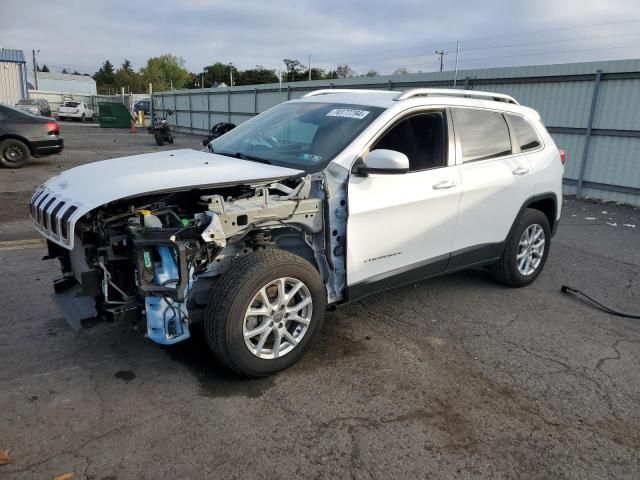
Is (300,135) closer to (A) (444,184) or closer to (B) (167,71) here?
(A) (444,184)

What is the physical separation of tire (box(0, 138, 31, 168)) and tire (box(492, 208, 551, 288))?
38.8 ft

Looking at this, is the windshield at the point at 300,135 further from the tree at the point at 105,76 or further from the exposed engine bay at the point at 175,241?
the tree at the point at 105,76

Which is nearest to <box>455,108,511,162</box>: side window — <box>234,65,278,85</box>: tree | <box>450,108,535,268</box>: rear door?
<box>450,108,535,268</box>: rear door

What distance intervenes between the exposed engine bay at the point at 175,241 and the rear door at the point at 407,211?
0.75 feet

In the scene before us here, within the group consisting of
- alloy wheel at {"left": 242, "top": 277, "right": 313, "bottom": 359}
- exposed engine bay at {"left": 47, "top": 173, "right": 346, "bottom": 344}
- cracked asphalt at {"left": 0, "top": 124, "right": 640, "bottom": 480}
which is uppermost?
exposed engine bay at {"left": 47, "top": 173, "right": 346, "bottom": 344}

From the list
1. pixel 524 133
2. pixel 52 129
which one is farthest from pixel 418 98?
pixel 52 129

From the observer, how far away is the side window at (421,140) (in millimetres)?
3933

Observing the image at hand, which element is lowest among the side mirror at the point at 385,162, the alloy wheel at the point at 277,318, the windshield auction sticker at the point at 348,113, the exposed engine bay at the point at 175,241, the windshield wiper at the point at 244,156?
the alloy wheel at the point at 277,318

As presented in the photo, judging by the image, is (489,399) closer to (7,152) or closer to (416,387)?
(416,387)

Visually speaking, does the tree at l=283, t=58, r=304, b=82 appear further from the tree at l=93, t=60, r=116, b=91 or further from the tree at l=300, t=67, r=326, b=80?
the tree at l=93, t=60, r=116, b=91

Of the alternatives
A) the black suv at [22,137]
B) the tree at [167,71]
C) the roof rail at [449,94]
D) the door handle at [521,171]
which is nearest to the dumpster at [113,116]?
the black suv at [22,137]

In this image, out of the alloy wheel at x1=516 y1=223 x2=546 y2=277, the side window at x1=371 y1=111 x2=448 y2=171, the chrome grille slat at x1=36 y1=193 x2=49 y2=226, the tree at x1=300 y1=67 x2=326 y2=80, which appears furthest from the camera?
the tree at x1=300 y1=67 x2=326 y2=80

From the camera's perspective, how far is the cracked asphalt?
2.57 meters

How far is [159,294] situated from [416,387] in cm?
171
